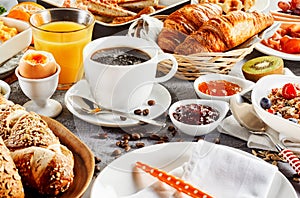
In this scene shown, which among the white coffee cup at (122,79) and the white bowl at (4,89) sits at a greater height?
the white coffee cup at (122,79)

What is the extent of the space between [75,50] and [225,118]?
672 millimetres

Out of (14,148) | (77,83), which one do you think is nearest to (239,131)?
(77,83)

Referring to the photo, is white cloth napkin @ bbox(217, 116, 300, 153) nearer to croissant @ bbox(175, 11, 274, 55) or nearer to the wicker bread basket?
the wicker bread basket

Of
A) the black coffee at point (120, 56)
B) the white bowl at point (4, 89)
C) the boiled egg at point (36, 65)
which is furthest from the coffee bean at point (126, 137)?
the white bowl at point (4, 89)

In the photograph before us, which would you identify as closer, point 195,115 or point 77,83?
point 195,115

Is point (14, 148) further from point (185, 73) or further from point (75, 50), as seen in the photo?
point (185, 73)

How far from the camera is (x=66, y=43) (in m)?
2.18

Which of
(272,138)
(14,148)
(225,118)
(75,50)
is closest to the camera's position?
(14,148)

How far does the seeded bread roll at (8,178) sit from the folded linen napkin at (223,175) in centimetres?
30

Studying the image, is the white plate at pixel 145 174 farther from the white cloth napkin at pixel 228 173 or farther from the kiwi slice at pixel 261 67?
the kiwi slice at pixel 261 67

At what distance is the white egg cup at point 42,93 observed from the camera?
1945 millimetres

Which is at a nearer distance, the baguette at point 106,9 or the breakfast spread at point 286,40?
the breakfast spread at point 286,40

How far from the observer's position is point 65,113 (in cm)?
204

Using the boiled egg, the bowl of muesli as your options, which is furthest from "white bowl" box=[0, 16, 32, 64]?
the bowl of muesli
